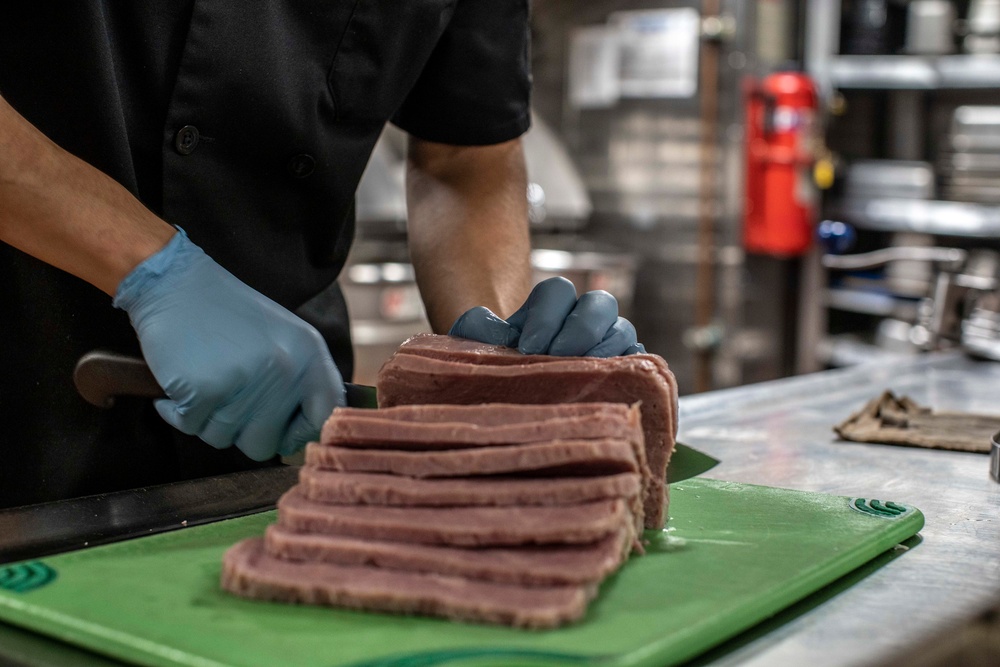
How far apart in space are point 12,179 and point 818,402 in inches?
79.3

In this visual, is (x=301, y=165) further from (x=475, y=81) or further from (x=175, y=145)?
(x=475, y=81)

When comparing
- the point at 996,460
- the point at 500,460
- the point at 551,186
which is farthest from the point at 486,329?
the point at 551,186

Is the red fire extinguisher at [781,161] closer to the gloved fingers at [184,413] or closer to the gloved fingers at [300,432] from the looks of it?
the gloved fingers at [300,432]

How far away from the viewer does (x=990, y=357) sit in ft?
11.8

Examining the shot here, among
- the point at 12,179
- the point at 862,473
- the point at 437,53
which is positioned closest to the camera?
the point at 12,179

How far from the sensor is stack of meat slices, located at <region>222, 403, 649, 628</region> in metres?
1.27

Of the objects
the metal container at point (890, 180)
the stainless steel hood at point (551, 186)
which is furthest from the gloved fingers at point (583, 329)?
the metal container at point (890, 180)

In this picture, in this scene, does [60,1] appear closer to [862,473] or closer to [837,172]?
[862,473]

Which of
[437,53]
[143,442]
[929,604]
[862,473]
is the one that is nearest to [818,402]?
[862,473]

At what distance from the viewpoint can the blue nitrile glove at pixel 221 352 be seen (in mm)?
1538

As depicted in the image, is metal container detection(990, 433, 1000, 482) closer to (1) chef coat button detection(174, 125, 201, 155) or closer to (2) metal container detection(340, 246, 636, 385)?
(1) chef coat button detection(174, 125, 201, 155)

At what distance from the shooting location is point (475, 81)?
2408 mm

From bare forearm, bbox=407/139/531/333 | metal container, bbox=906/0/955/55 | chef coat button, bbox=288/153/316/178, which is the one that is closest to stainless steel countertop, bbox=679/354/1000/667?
bare forearm, bbox=407/139/531/333

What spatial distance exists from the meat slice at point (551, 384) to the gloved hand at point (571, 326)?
1.9 inches
